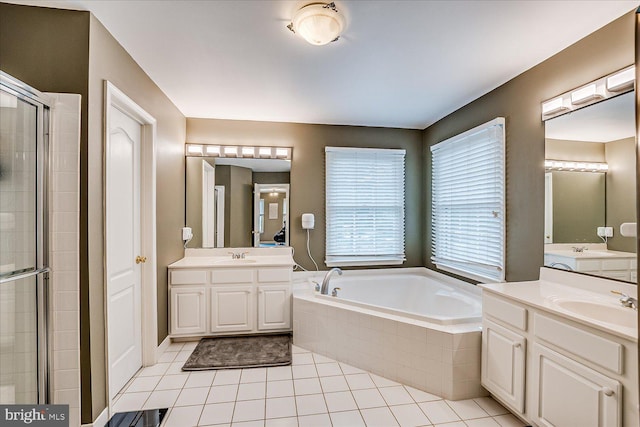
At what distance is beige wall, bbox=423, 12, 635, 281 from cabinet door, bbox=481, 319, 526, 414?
67 cm

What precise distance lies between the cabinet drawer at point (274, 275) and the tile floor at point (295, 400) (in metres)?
0.84

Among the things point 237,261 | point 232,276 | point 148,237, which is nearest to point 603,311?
A: point 232,276

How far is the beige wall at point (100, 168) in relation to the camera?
1.68 metres

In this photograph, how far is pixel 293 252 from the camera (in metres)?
3.59

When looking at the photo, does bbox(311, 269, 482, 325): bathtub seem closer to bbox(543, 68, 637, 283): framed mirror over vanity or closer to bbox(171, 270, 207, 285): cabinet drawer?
bbox(543, 68, 637, 283): framed mirror over vanity

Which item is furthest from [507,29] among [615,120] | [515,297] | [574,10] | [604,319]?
[604,319]

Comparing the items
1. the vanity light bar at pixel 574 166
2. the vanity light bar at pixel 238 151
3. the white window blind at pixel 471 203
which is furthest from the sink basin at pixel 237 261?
the vanity light bar at pixel 574 166

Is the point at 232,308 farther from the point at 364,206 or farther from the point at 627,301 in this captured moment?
the point at 627,301

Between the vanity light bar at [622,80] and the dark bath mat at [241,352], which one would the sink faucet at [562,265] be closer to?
the vanity light bar at [622,80]

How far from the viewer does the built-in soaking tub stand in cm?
206

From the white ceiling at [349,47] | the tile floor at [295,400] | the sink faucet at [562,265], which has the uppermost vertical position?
the white ceiling at [349,47]

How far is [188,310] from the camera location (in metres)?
2.90

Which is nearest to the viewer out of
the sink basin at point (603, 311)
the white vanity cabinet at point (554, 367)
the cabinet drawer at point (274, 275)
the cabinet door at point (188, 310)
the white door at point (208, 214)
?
the white vanity cabinet at point (554, 367)

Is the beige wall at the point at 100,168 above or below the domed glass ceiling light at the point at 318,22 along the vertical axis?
below
